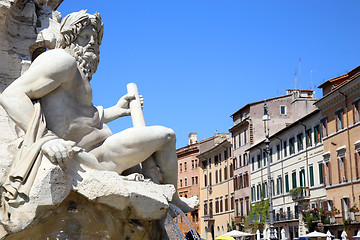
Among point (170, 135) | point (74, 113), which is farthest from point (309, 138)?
point (74, 113)

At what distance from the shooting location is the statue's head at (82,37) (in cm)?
407

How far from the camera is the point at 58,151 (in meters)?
3.25

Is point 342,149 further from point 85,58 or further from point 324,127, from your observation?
point 85,58

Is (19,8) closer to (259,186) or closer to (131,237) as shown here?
(131,237)

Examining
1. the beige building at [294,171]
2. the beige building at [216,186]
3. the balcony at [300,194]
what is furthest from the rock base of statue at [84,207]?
the beige building at [216,186]

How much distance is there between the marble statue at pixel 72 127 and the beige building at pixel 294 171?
3794cm

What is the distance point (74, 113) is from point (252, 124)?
2053 inches

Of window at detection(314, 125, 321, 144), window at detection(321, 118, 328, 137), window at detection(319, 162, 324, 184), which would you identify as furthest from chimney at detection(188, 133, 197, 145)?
window at detection(321, 118, 328, 137)

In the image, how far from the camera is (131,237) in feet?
12.2

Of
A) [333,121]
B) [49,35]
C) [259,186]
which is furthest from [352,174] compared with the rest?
[49,35]

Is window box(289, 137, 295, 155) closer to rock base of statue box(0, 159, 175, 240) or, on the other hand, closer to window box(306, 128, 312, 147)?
window box(306, 128, 312, 147)

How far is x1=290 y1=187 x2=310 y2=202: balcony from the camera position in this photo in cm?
4275

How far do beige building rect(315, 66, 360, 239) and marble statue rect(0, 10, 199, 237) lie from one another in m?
32.0

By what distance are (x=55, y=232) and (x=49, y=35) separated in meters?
2.45
